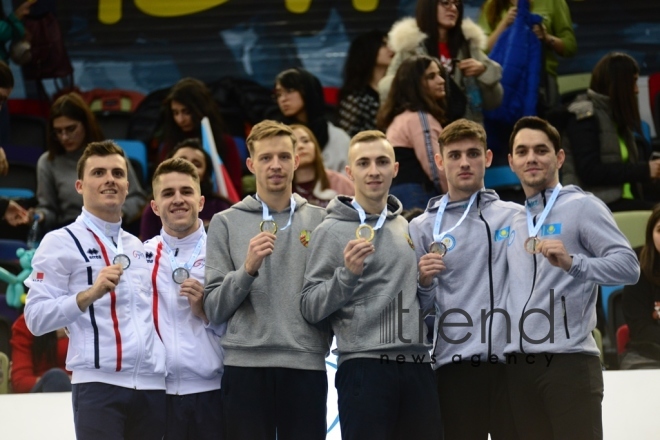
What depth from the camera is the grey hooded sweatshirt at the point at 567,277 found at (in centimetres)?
457

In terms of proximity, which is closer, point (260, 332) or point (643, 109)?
point (260, 332)

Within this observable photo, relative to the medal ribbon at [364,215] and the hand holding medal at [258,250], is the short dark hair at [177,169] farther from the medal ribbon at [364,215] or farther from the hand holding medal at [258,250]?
the medal ribbon at [364,215]

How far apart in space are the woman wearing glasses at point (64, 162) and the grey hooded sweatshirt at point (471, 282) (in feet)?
10.5

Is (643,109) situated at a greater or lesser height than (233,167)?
greater

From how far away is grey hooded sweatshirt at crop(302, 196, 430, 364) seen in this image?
15.0 ft

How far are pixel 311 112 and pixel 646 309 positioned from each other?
2789mm

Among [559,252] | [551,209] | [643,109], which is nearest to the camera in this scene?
[559,252]

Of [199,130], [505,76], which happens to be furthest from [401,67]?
[199,130]

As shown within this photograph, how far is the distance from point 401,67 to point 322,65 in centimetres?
245

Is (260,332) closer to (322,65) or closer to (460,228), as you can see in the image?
(460,228)

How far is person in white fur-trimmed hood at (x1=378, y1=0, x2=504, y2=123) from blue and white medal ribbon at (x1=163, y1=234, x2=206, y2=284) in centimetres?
268

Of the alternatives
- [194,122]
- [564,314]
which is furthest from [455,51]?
[564,314]

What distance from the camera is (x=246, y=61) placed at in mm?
9383

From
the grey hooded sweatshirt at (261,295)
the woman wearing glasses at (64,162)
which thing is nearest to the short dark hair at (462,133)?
the grey hooded sweatshirt at (261,295)
